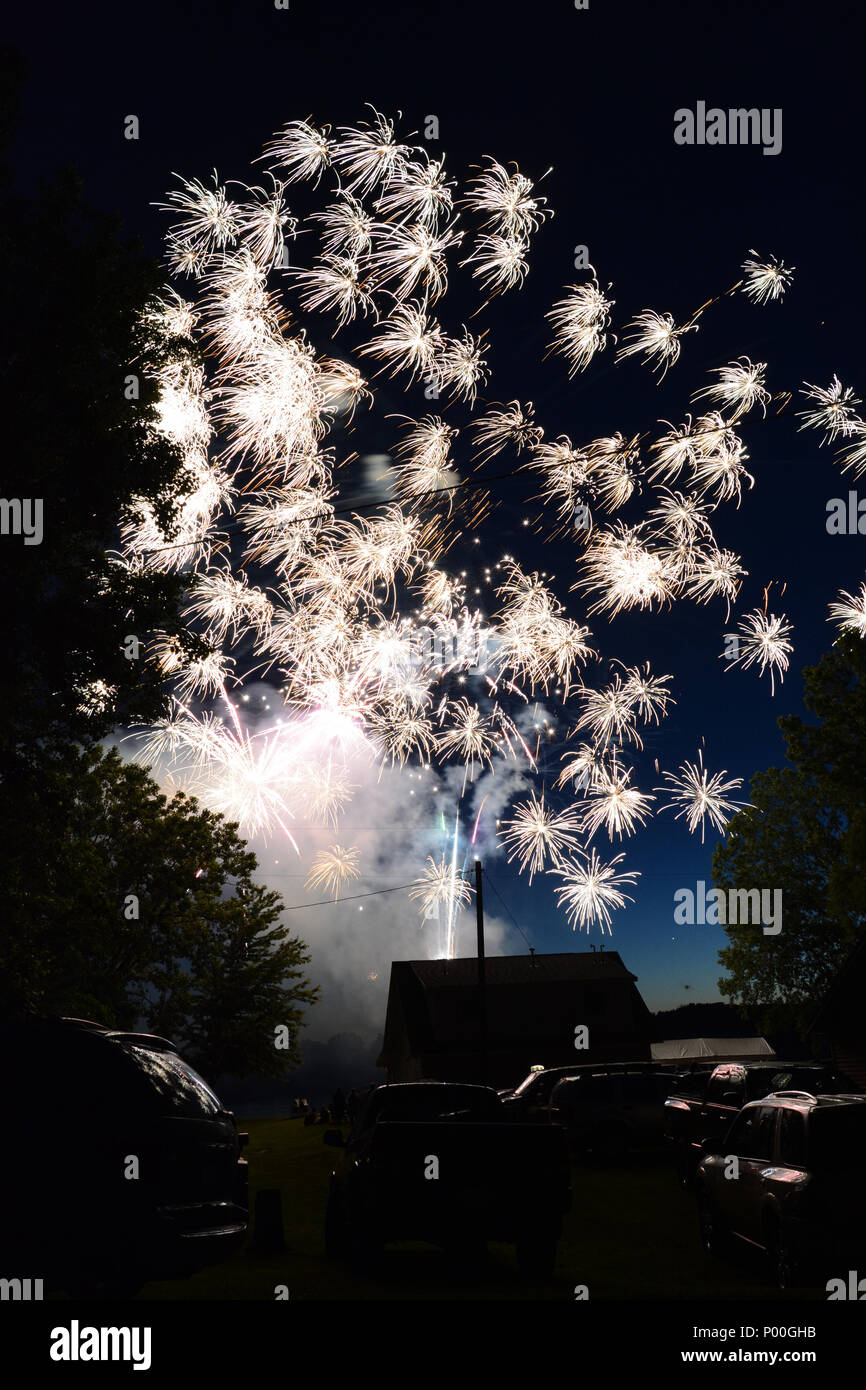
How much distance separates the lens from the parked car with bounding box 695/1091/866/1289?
8172mm

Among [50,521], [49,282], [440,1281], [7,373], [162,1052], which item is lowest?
[440,1281]

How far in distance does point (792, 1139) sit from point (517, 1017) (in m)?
44.6

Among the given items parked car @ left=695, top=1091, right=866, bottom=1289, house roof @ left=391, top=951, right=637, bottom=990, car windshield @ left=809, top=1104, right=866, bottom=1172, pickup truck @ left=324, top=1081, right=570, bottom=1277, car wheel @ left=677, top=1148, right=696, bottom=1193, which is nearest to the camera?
parked car @ left=695, top=1091, right=866, bottom=1289

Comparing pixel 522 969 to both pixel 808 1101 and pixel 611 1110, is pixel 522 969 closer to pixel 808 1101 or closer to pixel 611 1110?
pixel 611 1110

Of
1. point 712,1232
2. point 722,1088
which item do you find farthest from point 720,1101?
point 712,1232

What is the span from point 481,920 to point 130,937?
11499 mm

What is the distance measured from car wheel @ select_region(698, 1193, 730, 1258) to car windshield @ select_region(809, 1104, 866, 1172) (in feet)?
7.75

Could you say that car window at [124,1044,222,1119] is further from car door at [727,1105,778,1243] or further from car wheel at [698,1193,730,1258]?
car wheel at [698,1193,730,1258]

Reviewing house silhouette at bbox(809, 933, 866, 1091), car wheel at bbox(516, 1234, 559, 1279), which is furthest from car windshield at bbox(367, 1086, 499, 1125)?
house silhouette at bbox(809, 933, 866, 1091)

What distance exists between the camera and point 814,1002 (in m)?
44.5

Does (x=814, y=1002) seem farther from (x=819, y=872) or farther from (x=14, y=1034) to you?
(x=14, y=1034)

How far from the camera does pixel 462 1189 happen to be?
29.5 feet

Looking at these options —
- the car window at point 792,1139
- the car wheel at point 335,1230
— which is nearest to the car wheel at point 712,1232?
the car window at point 792,1139
